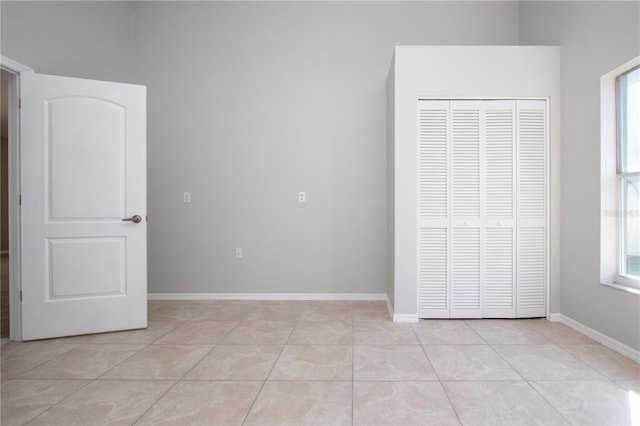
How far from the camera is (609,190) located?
7.68 ft

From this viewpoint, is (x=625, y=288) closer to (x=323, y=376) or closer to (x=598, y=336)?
(x=598, y=336)

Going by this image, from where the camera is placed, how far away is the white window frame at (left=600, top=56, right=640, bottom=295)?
234 cm

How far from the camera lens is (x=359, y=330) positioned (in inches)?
103

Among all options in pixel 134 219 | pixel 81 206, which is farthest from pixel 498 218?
pixel 81 206

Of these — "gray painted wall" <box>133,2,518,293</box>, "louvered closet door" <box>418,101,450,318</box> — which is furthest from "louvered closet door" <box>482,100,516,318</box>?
"gray painted wall" <box>133,2,518,293</box>

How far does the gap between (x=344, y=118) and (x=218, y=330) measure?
101 inches

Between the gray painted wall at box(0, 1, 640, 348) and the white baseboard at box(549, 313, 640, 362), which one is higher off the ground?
the gray painted wall at box(0, 1, 640, 348)

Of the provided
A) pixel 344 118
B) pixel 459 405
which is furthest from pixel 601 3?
pixel 459 405

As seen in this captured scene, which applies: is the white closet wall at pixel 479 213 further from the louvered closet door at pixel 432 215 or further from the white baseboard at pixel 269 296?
the white baseboard at pixel 269 296

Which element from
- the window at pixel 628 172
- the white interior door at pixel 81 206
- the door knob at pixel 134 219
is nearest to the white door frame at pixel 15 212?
the white interior door at pixel 81 206

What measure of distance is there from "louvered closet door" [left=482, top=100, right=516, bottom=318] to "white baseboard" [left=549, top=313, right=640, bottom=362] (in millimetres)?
399

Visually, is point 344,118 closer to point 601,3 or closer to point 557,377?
point 601,3

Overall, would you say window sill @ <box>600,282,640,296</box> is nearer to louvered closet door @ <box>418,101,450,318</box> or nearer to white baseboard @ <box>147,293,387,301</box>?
louvered closet door @ <box>418,101,450,318</box>

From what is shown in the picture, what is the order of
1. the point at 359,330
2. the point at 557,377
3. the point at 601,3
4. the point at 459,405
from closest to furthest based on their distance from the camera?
1. the point at 459,405
2. the point at 557,377
3. the point at 601,3
4. the point at 359,330
